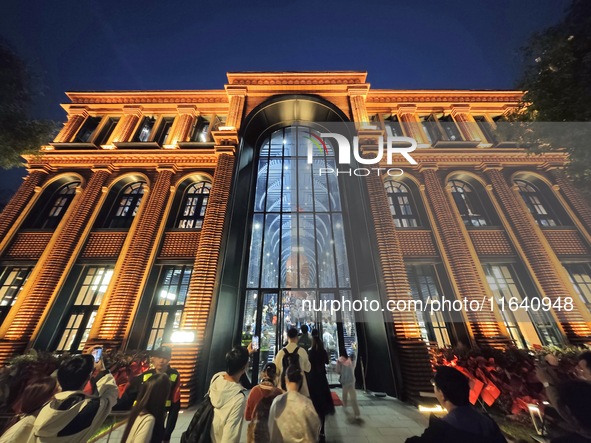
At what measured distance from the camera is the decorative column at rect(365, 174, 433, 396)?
5.42 meters

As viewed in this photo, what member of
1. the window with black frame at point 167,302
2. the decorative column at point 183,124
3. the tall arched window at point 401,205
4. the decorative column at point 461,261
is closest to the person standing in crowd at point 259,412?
the window with black frame at point 167,302

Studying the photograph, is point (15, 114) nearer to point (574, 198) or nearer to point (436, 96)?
point (436, 96)

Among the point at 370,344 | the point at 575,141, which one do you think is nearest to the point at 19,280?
the point at 370,344

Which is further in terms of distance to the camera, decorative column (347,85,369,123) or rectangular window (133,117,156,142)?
rectangular window (133,117,156,142)

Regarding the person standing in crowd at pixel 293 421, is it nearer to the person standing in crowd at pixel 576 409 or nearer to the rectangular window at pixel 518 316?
the person standing in crowd at pixel 576 409

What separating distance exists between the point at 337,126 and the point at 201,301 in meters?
9.32

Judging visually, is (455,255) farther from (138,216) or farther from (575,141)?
(138,216)

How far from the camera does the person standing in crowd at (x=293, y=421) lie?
1.96 metres

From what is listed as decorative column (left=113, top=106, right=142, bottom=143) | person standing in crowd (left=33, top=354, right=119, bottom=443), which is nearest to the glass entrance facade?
person standing in crowd (left=33, top=354, right=119, bottom=443)

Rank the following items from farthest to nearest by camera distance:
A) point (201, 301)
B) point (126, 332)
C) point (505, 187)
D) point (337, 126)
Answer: point (337, 126)
point (505, 187)
point (126, 332)
point (201, 301)

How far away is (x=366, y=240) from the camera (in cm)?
749

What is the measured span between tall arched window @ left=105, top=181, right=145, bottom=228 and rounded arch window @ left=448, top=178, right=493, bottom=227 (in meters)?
13.9

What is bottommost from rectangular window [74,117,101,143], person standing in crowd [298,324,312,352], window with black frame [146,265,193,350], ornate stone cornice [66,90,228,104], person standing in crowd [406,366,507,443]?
person standing in crowd [406,366,507,443]

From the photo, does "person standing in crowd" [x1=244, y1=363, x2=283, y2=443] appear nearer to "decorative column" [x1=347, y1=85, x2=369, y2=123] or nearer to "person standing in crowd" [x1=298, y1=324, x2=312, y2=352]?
"person standing in crowd" [x1=298, y1=324, x2=312, y2=352]
